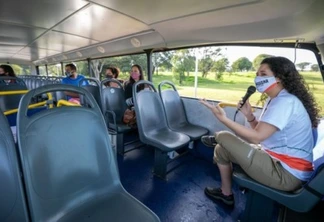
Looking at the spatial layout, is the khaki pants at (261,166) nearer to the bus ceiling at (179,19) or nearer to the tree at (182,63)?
the bus ceiling at (179,19)

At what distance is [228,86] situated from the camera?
2.64 metres

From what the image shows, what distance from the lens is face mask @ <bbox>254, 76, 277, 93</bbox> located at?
1.34 meters

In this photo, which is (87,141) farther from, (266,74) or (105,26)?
(105,26)

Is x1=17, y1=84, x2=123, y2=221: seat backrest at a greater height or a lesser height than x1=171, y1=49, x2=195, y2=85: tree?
lesser

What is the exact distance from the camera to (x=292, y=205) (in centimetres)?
116

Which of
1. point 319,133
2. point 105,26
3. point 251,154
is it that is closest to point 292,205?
point 251,154

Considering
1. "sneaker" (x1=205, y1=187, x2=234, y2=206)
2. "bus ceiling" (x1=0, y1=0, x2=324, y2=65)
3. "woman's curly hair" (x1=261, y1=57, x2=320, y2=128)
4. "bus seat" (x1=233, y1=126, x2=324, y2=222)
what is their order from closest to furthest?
"bus seat" (x1=233, y1=126, x2=324, y2=222) → "woman's curly hair" (x1=261, y1=57, x2=320, y2=128) → "bus ceiling" (x1=0, y1=0, x2=324, y2=65) → "sneaker" (x1=205, y1=187, x2=234, y2=206)

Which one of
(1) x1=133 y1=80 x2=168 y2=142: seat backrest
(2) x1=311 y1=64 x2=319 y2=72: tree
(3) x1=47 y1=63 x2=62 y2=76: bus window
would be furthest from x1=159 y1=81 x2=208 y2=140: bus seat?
(3) x1=47 y1=63 x2=62 y2=76: bus window

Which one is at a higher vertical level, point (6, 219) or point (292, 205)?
point (6, 219)

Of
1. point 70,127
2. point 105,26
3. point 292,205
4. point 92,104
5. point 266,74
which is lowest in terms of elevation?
point 292,205

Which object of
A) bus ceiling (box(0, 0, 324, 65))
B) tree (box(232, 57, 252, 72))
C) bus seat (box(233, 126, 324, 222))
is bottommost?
bus seat (box(233, 126, 324, 222))

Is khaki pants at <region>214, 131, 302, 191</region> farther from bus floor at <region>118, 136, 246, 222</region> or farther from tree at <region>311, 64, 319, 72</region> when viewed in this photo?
tree at <region>311, 64, 319, 72</region>

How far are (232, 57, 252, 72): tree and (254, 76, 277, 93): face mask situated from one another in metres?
1.08

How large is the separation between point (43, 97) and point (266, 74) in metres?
3.04
